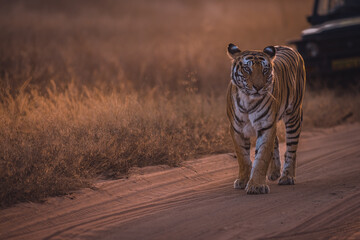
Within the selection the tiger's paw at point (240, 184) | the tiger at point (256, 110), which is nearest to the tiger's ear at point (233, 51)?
the tiger at point (256, 110)

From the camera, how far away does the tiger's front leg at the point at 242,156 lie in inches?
220

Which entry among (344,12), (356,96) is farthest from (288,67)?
(344,12)

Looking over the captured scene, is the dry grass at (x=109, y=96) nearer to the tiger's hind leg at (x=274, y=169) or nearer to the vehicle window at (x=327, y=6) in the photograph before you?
the tiger's hind leg at (x=274, y=169)

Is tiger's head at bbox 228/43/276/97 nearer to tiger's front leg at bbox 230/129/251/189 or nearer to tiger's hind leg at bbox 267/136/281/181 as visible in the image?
tiger's front leg at bbox 230/129/251/189

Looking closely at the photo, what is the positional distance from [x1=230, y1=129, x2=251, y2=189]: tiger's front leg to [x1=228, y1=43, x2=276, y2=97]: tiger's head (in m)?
0.56

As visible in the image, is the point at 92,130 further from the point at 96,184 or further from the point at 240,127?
the point at 240,127

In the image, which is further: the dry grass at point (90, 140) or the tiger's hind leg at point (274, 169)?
the tiger's hind leg at point (274, 169)

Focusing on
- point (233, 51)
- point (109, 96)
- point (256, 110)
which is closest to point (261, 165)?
point (256, 110)

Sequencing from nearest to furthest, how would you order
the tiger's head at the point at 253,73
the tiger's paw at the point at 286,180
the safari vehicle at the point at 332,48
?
the tiger's head at the point at 253,73
the tiger's paw at the point at 286,180
the safari vehicle at the point at 332,48

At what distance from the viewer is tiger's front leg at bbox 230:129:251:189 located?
5590mm

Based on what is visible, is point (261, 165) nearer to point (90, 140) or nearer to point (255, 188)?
point (255, 188)

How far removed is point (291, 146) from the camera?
6219 mm

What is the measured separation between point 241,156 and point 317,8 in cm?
866

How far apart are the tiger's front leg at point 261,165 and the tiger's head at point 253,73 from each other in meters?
0.49
